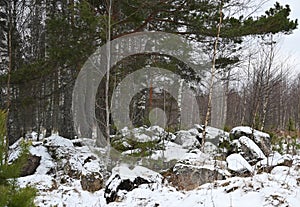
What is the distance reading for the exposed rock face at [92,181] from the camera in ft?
23.0

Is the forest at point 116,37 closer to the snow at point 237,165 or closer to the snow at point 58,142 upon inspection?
the snow at point 58,142

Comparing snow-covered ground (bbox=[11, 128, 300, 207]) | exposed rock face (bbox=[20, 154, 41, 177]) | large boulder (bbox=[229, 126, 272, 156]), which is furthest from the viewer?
large boulder (bbox=[229, 126, 272, 156])

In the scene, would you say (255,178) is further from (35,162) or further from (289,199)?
(35,162)

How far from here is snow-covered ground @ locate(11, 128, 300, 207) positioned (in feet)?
10.7

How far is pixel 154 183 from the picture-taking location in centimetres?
489

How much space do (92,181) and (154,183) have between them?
2944 millimetres

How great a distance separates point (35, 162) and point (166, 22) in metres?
5.56

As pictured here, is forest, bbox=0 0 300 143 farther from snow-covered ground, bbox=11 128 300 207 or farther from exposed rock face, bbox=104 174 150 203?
exposed rock face, bbox=104 174 150 203

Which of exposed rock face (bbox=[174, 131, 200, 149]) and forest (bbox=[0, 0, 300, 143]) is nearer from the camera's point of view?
forest (bbox=[0, 0, 300, 143])

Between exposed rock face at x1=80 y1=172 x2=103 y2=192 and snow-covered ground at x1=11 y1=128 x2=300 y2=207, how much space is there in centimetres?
8

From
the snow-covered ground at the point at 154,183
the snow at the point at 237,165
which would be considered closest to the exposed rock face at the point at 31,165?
the snow-covered ground at the point at 154,183

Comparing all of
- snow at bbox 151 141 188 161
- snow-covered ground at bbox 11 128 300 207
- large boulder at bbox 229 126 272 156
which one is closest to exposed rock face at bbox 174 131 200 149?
snow-covered ground at bbox 11 128 300 207

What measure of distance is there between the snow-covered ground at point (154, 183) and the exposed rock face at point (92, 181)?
0.08 m

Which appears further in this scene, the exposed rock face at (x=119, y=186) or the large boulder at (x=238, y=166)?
the large boulder at (x=238, y=166)
